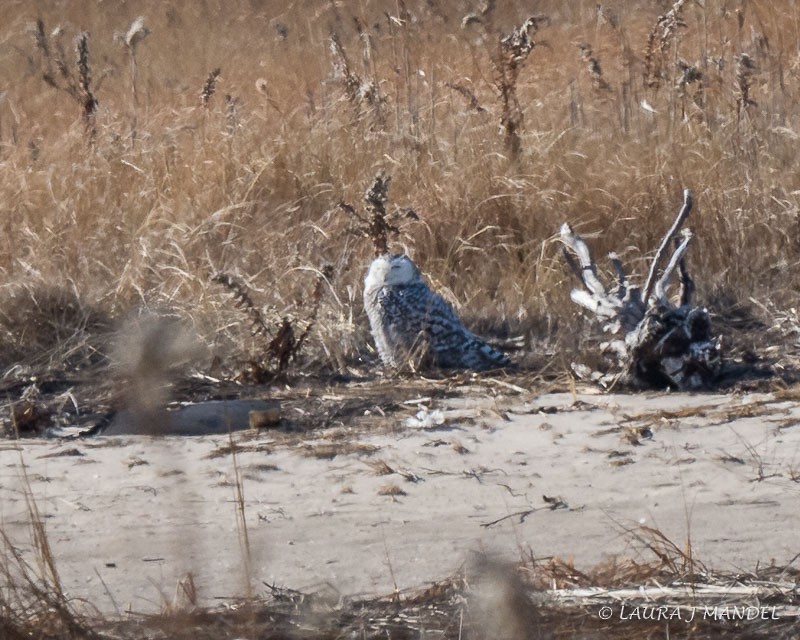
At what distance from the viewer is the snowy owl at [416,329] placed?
13.5 ft

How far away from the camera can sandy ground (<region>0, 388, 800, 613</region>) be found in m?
2.54

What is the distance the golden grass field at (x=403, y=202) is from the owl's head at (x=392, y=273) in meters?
0.33

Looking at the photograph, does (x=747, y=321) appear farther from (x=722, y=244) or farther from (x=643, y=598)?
(x=643, y=598)

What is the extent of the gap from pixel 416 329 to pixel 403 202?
150 centimetres

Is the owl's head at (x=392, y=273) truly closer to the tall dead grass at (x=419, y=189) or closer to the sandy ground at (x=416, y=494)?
the tall dead grass at (x=419, y=189)

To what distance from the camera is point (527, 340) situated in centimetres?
447

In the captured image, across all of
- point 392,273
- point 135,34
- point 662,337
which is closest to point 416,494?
point 662,337

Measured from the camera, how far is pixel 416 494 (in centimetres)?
298

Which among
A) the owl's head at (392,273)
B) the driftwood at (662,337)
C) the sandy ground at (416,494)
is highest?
the owl's head at (392,273)

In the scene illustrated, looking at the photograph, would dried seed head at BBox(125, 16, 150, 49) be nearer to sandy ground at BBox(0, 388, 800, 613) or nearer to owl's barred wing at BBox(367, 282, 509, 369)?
owl's barred wing at BBox(367, 282, 509, 369)

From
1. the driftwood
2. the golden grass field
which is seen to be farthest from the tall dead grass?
the driftwood

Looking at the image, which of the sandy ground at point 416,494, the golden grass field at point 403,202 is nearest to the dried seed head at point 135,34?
the golden grass field at point 403,202

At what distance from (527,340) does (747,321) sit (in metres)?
0.81

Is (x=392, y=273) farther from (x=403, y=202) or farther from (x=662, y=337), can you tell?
(x=403, y=202)
